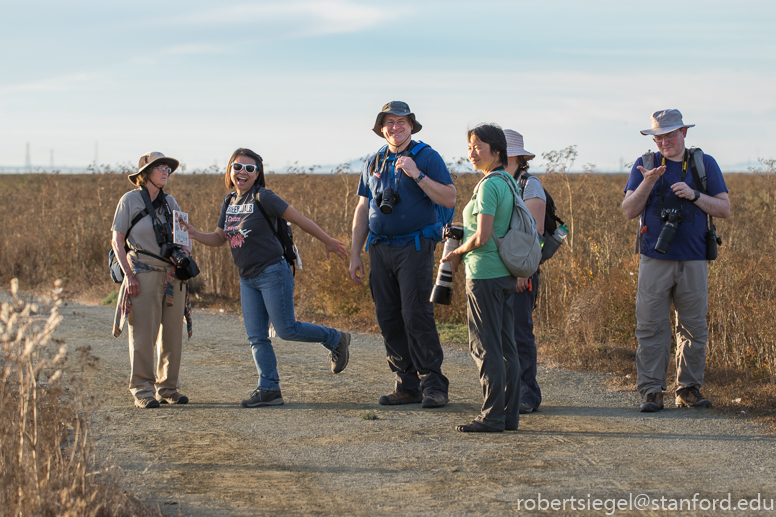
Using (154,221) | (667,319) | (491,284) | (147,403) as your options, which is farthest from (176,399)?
(667,319)

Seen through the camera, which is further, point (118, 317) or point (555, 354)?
point (555, 354)

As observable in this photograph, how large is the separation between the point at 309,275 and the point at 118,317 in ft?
19.9

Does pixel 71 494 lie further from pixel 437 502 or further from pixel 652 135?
pixel 652 135

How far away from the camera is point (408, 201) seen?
5.89m

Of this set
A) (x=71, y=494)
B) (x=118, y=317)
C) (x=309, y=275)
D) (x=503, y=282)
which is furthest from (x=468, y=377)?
(x=309, y=275)

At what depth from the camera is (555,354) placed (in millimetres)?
8133

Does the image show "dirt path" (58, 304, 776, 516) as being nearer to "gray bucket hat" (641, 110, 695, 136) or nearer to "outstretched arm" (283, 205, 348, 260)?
"outstretched arm" (283, 205, 348, 260)

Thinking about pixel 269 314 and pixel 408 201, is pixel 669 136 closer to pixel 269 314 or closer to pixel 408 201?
pixel 408 201

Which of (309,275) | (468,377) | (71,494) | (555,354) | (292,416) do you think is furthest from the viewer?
(309,275)

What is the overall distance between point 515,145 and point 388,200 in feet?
3.51

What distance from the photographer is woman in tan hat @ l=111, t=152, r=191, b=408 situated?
612 cm

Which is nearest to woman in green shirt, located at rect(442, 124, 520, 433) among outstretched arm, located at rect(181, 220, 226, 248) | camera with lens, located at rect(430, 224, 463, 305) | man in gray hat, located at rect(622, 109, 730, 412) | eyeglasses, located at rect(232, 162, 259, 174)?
camera with lens, located at rect(430, 224, 463, 305)

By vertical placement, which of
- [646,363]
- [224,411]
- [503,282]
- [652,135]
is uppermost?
[652,135]

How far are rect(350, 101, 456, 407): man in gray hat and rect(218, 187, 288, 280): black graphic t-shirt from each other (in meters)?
0.78
